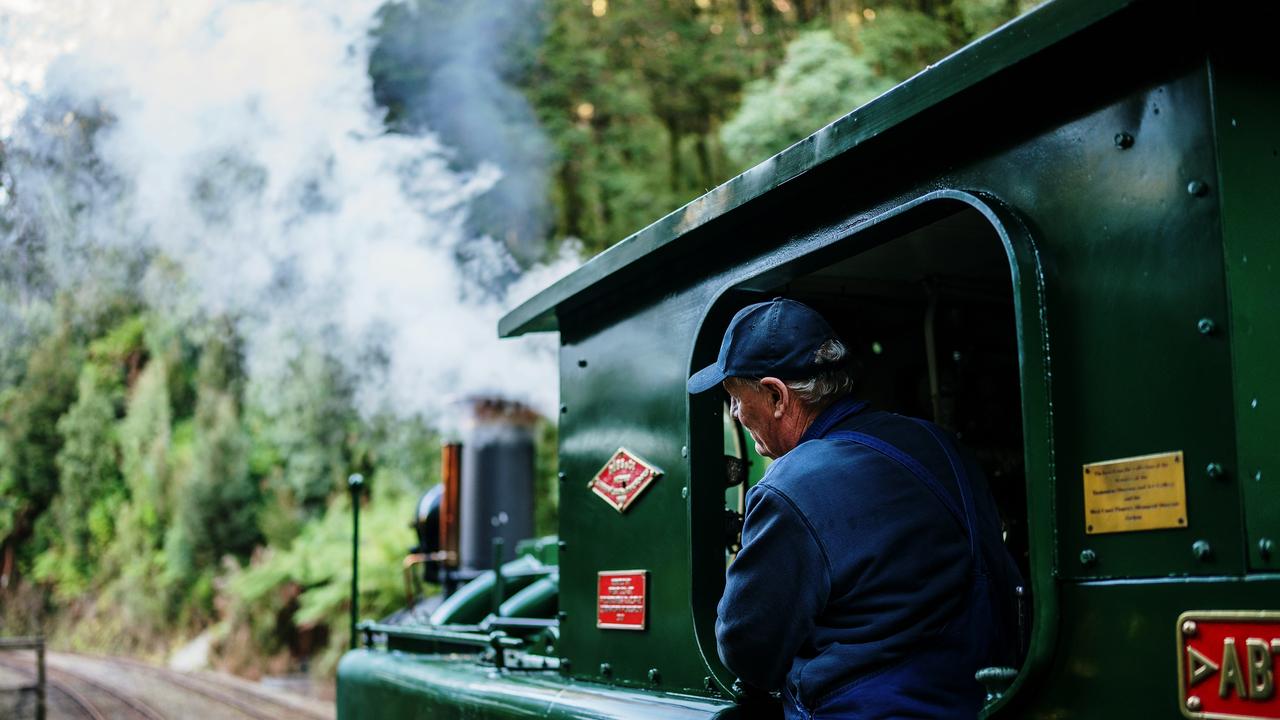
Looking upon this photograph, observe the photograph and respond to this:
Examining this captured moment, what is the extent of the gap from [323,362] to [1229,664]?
21393 millimetres

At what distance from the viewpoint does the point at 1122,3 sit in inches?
62.0

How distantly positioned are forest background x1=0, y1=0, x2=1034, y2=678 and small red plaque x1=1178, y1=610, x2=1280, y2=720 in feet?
35.8

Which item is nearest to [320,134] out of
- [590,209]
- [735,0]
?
[590,209]

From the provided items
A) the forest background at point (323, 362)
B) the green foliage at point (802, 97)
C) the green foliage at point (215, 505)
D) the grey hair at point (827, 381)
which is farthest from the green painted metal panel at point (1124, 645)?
the green foliage at point (215, 505)

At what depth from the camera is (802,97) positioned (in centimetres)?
1277

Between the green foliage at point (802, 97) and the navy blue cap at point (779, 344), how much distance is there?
10668 millimetres

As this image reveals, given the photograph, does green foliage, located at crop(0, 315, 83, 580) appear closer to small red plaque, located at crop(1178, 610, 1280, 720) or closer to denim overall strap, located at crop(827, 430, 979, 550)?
denim overall strap, located at crop(827, 430, 979, 550)

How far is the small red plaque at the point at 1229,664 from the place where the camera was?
57.3 inches

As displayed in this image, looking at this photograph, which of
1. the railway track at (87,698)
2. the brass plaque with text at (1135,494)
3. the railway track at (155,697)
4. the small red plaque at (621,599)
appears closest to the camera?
the brass plaque with text at (1135,494)

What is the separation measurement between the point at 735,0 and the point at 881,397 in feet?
50.9

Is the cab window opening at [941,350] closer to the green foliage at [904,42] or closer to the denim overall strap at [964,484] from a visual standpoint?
the denim overall strap at [964,484]

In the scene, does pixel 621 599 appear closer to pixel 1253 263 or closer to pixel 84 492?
pixel 1253 263

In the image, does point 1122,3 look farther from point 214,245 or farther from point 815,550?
point 214,245

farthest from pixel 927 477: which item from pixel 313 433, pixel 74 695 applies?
pixel 313 433
